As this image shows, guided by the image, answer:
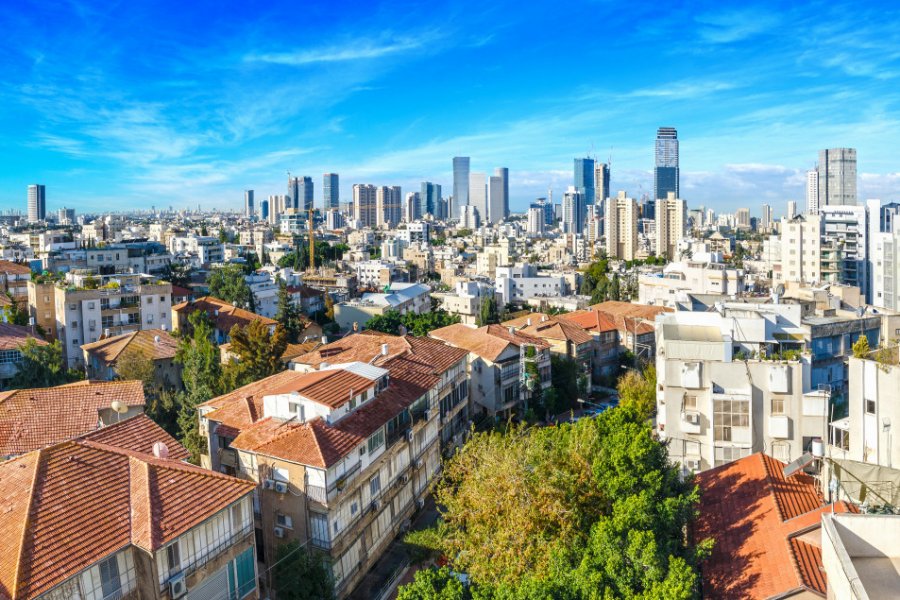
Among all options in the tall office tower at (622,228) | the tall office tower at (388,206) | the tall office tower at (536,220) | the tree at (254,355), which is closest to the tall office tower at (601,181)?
the tall office tower at (536,220)

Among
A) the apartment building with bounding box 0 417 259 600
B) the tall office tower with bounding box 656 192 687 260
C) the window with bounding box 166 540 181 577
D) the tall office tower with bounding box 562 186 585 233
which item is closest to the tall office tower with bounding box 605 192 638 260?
the tall office tower with bounding box 656 192 687 260

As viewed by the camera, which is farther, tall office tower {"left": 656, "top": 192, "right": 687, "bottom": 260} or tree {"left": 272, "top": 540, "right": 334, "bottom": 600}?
tall office tower {"left": 656, "top": 192, "right": 687, "bottom": 260}

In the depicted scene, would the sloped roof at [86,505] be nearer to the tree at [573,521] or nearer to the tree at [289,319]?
the tree at [573,521]

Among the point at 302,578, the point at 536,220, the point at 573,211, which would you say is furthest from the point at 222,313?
the point at 573,211

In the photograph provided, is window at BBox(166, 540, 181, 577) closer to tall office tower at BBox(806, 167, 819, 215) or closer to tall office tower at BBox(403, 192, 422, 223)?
tall office tower at BBox(806, 167, 819, 215)

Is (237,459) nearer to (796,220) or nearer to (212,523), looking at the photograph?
(212,523)

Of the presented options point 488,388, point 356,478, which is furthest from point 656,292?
point 356,478

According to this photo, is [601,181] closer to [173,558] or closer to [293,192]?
[293,192]
